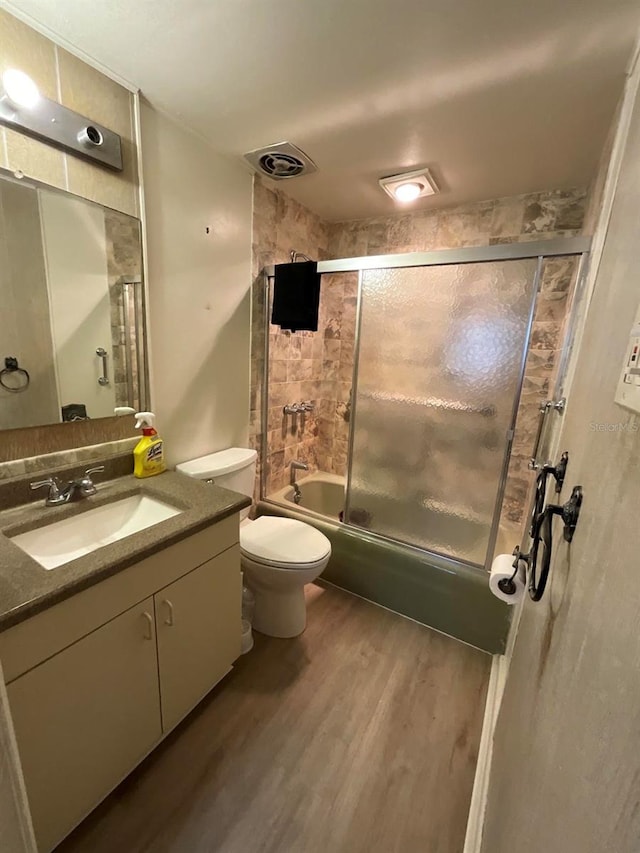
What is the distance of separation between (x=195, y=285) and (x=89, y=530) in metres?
1.16

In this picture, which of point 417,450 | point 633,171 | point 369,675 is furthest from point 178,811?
point 633,171

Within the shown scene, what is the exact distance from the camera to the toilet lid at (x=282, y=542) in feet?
5.32

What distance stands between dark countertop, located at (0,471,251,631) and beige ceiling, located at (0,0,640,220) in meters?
1.47

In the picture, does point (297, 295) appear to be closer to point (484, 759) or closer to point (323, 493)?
point (323, 493)

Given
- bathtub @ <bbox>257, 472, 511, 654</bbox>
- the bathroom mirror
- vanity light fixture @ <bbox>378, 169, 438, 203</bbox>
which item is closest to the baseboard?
bathtub @ <bbox>257, 472, 511, 654</bbox>

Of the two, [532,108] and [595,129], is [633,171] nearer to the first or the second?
A: [532,108]

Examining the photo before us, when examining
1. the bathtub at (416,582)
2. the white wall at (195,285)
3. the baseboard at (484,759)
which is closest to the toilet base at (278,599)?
the bathtub at (416,582)

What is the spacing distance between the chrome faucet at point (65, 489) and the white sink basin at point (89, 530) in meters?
0.07

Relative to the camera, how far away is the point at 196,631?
1.26 m

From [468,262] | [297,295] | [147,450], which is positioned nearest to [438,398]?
[468,262]

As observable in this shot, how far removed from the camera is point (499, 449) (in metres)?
1.71

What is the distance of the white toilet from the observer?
1.61 meters

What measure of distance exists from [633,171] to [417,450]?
Answer: 1358 mm

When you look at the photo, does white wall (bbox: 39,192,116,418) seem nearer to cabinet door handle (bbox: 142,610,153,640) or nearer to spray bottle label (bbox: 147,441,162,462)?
spray bottle label (bbox: 147,441,162,462)
